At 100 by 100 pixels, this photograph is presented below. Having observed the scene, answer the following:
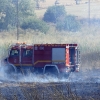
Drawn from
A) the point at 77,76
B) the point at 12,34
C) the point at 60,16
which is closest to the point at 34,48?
the point at 77,76

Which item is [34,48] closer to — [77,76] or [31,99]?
[77,76]

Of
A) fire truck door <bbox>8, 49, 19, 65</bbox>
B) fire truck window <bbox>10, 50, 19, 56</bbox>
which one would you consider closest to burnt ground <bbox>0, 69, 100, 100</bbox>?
fire truck door <bbox>8, 49, 19, 65</bbox>

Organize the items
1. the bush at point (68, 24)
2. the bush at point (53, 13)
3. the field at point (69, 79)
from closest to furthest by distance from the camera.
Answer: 1. the field at point (69, 79)
2. the bush at point (68, 24)
3. the bush at point (53, 13)

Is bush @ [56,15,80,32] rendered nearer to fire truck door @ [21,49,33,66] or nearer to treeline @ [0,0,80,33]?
treeline @ [0,0,80,33]

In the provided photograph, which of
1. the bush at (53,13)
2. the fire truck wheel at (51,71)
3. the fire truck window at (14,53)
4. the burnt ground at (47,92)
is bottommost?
the fire truck wheel at (51,71)

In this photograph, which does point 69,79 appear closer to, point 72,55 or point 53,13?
point 72,55

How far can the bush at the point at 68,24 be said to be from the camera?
237 ft

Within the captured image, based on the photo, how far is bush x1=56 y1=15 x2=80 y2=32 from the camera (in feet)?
237

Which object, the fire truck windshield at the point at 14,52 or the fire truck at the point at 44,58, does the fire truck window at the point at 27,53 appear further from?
the fire truck windshield at the point at 14,52

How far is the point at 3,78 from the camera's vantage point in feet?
108

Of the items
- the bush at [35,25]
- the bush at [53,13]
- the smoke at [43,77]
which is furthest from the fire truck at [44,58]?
the bush at [53,13]

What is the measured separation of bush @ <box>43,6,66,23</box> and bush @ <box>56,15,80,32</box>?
11.1 feet

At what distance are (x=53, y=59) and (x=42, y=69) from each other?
0.83m

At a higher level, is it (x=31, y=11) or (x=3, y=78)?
(x=31, y=11)
